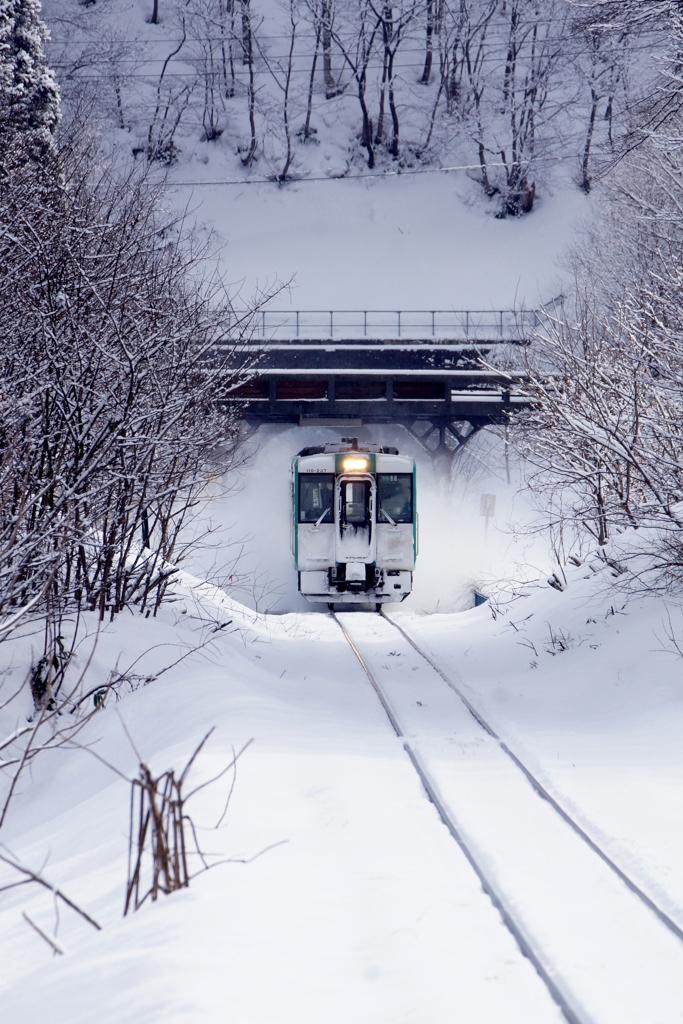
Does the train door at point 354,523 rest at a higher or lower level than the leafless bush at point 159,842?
higher

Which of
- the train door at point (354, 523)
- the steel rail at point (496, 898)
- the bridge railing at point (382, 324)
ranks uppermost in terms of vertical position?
the bridge railing at point (382, 324)

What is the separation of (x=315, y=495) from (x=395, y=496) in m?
1.61

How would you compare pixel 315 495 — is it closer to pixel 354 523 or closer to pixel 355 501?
pixel 355 501

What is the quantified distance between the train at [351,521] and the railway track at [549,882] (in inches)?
387

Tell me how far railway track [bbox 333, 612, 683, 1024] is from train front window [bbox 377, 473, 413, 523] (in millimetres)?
10174

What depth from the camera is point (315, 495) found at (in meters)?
19.0

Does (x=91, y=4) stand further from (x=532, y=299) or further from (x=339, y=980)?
(x=339, y=980)

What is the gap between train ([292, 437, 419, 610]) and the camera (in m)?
18.9

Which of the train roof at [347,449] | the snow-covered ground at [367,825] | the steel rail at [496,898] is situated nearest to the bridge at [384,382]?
the train roof at [347,449]

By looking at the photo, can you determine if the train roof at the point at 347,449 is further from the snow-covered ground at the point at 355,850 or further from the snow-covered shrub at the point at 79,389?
the snow-covered ground at the point at 355,850

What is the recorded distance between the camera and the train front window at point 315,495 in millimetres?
18969

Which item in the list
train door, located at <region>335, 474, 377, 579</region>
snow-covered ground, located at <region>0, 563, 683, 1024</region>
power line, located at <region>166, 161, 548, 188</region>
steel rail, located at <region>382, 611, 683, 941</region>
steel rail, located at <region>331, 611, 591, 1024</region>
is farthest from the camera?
power line, located at <region>166, 161, 548, 188</region>

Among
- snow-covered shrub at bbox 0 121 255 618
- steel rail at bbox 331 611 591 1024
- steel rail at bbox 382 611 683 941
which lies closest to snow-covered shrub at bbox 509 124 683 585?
steel rail at bbox 382 611 683 941

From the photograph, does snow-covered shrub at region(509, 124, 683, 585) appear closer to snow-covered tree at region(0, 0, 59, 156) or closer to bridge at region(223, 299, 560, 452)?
snow-covered tree at region(0, 0, 59, 156)
